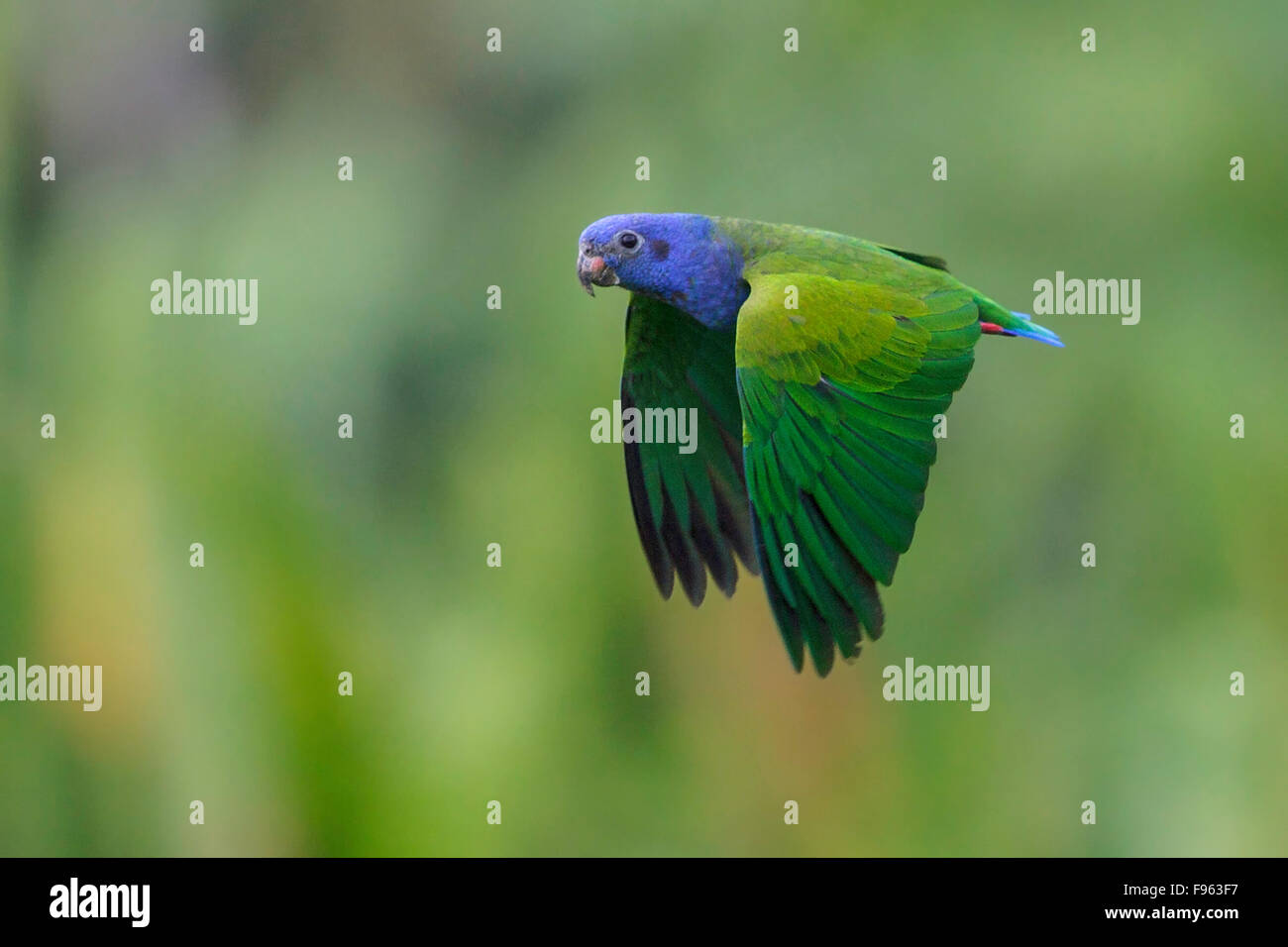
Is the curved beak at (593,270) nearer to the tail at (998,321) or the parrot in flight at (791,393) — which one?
the parrot in flight at (791,393)

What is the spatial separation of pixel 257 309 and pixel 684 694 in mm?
2349

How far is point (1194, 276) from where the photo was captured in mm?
5715

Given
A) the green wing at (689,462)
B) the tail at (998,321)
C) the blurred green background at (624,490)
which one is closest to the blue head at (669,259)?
the green wing at (689,462)

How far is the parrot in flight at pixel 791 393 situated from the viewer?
2945 mm

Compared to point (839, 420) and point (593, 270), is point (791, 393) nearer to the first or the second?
point (839, 420)

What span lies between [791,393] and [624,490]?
2.20m

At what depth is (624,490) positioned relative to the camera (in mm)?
5273

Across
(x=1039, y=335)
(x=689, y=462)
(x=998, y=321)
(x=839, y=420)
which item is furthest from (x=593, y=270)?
(x=1039, y=335)

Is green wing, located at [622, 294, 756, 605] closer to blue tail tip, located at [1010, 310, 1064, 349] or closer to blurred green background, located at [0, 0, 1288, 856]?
blue tail tip, located at [1010, 310, 1064, 349]

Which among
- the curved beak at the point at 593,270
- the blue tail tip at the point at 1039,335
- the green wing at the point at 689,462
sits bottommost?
the green wing at the point at 689,462

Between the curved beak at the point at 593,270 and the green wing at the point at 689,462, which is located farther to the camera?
the green wing at the point at 689,462

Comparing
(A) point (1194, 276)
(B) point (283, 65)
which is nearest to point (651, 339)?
(A) point (1194, 276)

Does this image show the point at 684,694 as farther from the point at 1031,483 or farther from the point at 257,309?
the point at 257,309

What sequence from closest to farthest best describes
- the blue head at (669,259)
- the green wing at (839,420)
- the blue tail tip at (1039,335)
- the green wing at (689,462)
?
the green wing at (839,420) < the blue head at (669,259) < the blue tail tip at (1039,335) < the green wing at (689,462)
